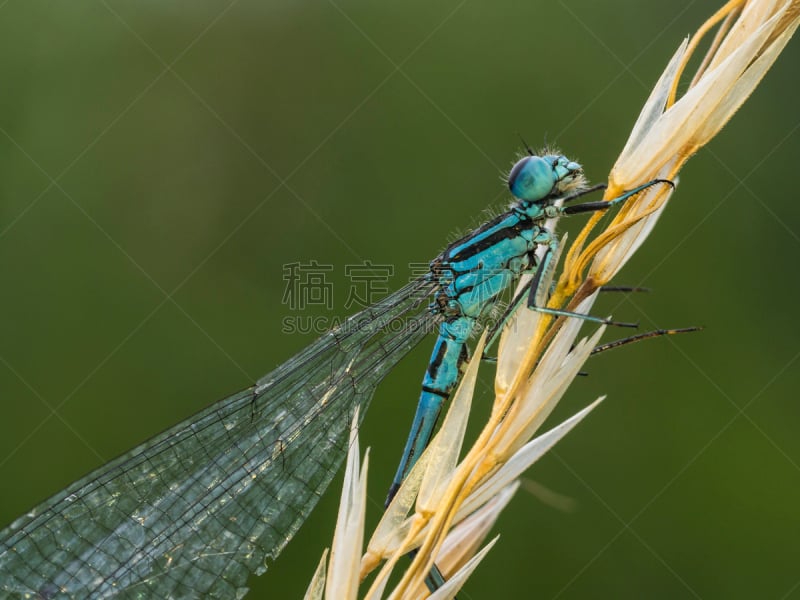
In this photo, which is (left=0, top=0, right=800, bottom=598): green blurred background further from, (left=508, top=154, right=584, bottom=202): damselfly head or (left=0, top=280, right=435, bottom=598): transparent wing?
(left=508, top=154, right=584, bottom=202): damselfly head

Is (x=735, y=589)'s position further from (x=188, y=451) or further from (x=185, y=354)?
(x=185, y=354)

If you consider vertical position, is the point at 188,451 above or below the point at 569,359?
above

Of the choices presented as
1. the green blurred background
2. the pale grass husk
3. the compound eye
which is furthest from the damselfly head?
the green blurred background

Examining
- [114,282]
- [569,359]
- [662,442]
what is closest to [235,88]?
[114,282]

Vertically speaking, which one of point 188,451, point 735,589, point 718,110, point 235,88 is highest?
point 235,88

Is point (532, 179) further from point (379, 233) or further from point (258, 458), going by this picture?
point (379, 233)
